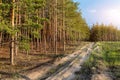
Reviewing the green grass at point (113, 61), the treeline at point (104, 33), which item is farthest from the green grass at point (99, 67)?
the treeline at point (104, 33)

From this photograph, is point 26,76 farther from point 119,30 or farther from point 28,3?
point 119,30

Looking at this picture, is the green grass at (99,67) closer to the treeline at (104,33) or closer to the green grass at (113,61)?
the green grass at (113,61)

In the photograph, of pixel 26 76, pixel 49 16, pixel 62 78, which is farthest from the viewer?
pixel 49 16

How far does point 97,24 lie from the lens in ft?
480

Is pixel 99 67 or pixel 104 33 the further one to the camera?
pixel 104 33

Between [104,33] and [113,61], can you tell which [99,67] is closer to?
[113,61]

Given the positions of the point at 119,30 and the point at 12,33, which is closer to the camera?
the point at 12,33

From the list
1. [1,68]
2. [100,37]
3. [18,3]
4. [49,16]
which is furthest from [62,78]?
[100,37]

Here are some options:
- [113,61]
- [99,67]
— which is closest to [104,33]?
[113,61]

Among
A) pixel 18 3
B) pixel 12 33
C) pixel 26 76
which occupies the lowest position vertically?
pixel 26 76

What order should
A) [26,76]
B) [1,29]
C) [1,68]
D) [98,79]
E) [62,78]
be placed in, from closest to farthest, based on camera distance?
1. [98,79]
2. [62,78]
3. [26,76]
4. [1,29]
5. [1,68]

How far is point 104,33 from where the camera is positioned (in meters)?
139

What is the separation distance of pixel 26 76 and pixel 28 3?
801 centimetres

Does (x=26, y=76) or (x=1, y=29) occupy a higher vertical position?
(x=1, y=29)
